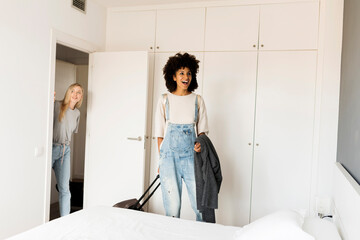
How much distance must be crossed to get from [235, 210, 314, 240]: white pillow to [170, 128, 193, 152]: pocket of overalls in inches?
40.8

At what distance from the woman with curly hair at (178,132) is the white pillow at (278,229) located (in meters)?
1.01

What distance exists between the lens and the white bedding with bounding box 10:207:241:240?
1533mm

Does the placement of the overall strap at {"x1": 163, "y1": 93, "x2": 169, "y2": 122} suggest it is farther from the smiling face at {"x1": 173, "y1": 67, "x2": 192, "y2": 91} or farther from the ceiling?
the ceiling

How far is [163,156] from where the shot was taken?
2508 mm

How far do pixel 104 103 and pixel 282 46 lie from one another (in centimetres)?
195

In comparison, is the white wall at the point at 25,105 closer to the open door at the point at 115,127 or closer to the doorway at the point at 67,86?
the open door at the point at 115,127

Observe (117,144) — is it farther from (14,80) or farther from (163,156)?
(14,80)

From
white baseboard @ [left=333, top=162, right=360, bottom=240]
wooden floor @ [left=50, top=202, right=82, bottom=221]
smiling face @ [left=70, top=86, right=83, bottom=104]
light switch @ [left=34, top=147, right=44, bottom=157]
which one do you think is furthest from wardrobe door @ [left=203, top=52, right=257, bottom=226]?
wooden floor @ [left=50, top=202, right=82, bottom=221]

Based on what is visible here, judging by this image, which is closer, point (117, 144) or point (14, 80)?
point (14, 80)

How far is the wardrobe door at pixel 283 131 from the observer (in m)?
2.99

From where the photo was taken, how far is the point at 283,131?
10.0 feet

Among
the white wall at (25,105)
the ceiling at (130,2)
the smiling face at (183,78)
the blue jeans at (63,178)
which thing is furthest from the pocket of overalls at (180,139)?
the ceiling at (130,2)

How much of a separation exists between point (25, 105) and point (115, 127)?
1.05 meters

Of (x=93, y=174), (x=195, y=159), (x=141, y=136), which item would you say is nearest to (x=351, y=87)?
(x=195, y=159)
